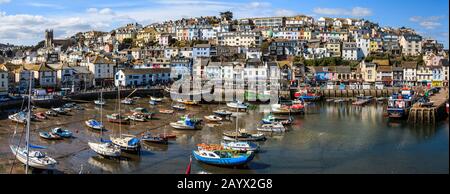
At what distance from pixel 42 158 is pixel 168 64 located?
891 inches

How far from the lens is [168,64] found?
3136cm

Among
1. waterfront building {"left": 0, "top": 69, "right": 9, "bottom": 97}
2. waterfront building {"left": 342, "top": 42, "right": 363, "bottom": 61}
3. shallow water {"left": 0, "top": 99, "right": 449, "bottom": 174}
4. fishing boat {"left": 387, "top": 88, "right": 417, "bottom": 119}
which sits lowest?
shallow water {"left": 0, "top": 99, "right": 449, "bottom": 174}

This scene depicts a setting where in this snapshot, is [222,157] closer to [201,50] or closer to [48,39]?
[201,50]

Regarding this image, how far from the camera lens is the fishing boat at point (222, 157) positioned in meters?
9.46

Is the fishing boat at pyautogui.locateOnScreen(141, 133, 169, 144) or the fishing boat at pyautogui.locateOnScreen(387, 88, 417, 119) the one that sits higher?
the fishing boat at pyautogui.locateOnScreen(387, 88, 417, 119)

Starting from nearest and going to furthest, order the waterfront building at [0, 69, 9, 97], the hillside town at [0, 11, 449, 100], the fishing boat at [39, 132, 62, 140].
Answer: the fishing boat at [39, 132, 62, 140], the waterfront building at [0, 69, 9, 97], the hillside town at [0, 11, 449, 100]

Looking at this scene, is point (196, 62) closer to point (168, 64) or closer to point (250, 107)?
point (168, 64)

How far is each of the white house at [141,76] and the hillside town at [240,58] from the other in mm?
58

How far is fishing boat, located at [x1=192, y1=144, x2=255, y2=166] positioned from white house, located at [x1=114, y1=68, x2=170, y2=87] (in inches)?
650

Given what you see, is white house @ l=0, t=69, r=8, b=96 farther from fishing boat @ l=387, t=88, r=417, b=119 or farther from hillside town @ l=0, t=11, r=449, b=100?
fishing boat @ l=387, t=88, r=417, b=119

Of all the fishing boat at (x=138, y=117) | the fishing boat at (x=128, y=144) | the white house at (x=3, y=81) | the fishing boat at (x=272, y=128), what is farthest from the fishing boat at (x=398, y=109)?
the white house at (x=3, y=81)

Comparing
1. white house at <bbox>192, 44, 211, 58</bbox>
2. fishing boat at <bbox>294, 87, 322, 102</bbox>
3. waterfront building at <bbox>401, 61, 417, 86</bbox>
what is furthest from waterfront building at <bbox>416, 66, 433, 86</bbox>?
white house at <bbox>192, 44, 211, 58</bbox>

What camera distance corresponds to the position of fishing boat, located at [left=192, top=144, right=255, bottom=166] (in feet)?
31.0
